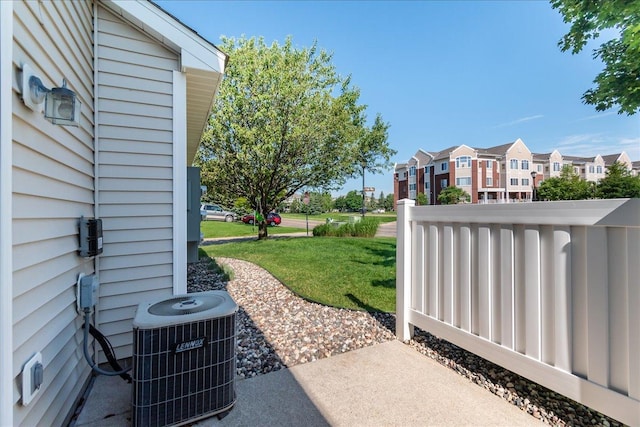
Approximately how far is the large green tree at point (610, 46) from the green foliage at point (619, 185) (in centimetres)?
1116

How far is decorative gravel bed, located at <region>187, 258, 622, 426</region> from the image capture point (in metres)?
1.99

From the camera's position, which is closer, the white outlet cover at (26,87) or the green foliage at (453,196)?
the white outlet cover at (26,87)

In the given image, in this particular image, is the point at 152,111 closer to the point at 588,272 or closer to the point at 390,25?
the point at 588,272

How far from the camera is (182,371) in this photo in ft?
5.92

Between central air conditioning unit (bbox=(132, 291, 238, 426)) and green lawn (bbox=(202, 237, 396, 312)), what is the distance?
2285 mm

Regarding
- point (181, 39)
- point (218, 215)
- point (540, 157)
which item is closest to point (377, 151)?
point (218, 215)

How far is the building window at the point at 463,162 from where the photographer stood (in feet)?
123

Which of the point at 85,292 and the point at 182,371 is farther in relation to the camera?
the point at 85,292

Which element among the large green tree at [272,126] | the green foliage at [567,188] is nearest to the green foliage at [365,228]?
the large green tree at [272,126]

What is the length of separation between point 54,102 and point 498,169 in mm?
44820

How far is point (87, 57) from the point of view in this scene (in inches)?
95.3

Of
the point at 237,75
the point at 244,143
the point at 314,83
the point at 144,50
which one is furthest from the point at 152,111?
the point at 314,83

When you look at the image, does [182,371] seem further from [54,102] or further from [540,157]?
[540,157]

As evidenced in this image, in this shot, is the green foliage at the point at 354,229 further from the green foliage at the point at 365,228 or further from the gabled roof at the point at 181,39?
the gabled roof at the point at 181,39
